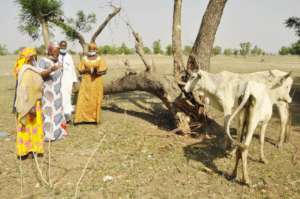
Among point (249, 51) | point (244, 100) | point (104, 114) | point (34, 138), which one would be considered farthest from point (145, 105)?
point (249, 51)

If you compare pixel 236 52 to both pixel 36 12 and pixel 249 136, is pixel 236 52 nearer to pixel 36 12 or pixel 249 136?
pixel 36 12

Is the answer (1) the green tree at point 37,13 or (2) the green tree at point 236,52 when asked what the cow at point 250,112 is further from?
(2) the green tree at point 236,52

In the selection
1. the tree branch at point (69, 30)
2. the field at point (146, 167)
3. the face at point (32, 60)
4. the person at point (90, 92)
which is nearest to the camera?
the field at point (146, 167)

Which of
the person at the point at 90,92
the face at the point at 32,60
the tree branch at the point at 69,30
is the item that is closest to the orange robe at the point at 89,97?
the person at the point at 90,92

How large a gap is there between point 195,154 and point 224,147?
671 mm

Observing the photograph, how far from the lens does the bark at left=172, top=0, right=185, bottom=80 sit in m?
6.76

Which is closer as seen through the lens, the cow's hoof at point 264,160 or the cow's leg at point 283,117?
the cow's hoof at point 264,160

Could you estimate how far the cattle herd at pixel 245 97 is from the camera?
415 cm

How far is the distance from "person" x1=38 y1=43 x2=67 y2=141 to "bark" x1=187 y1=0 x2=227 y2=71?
9.75ft

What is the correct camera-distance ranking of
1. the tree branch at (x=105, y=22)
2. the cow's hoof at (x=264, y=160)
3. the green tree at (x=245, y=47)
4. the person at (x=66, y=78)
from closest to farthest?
the cow's hoof at (x=264, y=160) → the person at (x=66, y=78) → the tree branch at (x=105, y=22) → the green tree at (x=245, y=47)

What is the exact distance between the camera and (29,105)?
468 centimetres

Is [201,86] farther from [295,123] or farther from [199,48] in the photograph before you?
[295,123]

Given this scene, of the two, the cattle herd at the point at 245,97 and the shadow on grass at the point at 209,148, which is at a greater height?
the cattle herd at the point at 245,97

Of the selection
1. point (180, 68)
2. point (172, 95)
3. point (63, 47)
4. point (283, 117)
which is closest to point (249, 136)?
point (283, 117)
